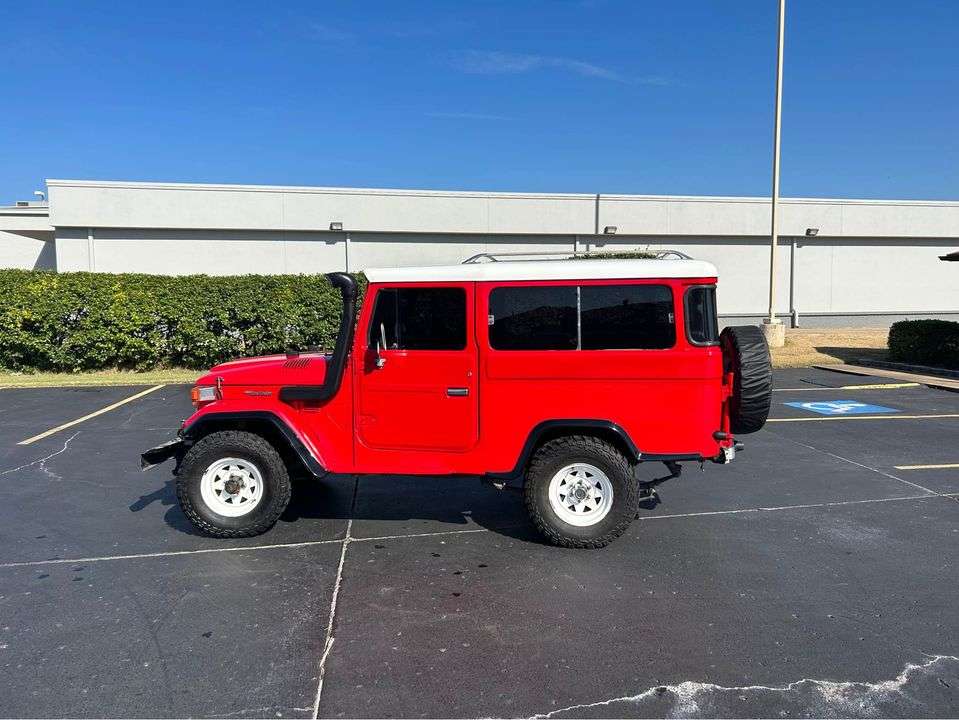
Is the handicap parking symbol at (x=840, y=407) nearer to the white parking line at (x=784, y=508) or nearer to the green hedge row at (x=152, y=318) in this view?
the white parking line at (x=784, y=508)

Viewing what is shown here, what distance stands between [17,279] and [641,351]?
15297 millimetres

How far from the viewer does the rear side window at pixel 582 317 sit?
15.8ft

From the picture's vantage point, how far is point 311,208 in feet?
72.3

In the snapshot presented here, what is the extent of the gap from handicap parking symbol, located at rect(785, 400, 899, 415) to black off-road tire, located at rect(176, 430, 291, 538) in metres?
8.53

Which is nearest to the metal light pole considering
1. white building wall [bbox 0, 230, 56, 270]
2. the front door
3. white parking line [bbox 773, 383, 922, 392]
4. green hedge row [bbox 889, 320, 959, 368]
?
green hedge row [bbox 889, 320, 959, 368]

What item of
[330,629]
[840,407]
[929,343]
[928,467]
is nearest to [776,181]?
[929,343]

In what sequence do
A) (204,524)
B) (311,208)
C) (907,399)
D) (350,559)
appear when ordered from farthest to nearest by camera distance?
(311,208)
(907,399)
(204,524)
(350,559)

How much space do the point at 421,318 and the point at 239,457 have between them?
1732 millimetres

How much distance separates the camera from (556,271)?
191 inches

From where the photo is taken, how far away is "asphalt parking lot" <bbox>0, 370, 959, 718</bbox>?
3.18 m

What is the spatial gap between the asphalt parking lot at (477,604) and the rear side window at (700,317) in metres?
1.52

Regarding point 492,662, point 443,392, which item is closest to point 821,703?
point 492,662

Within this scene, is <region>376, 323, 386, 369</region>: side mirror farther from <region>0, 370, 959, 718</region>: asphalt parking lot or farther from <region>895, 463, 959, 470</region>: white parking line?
<region>895, 463, 959, 470</region>: white parking line

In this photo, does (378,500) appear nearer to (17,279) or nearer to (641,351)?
(641,351)
